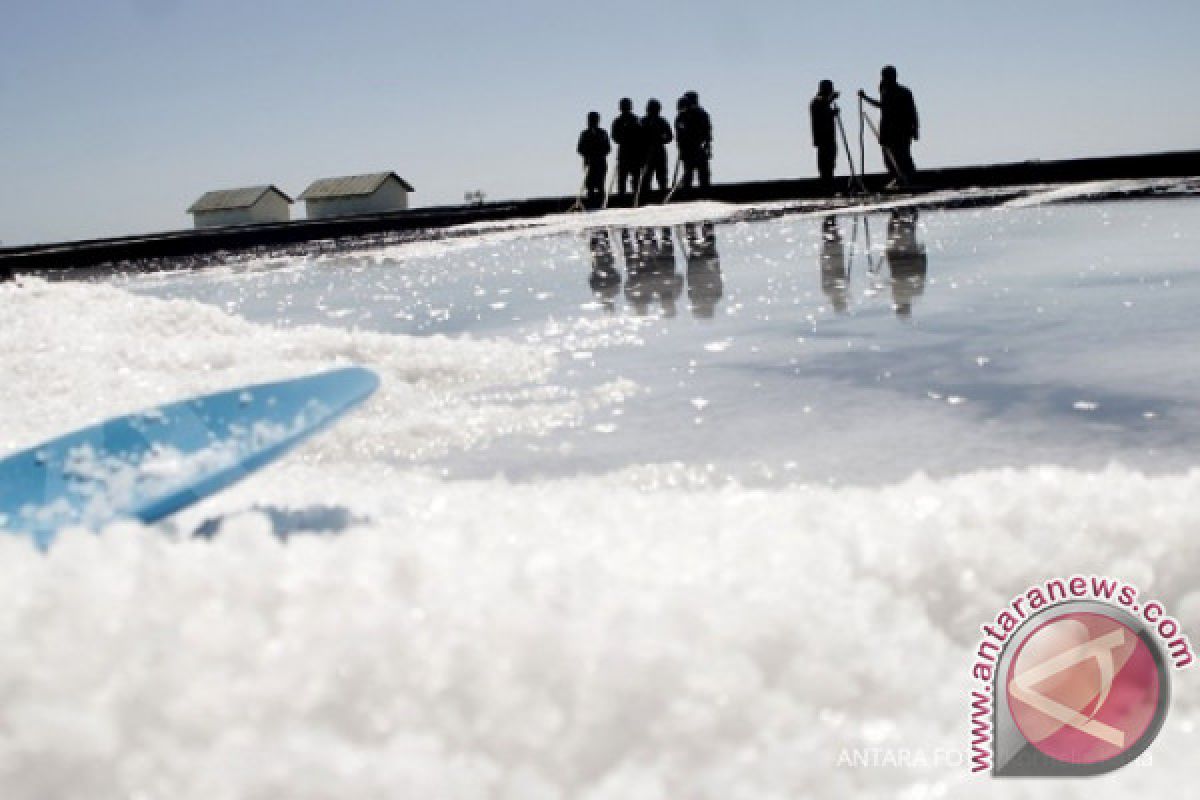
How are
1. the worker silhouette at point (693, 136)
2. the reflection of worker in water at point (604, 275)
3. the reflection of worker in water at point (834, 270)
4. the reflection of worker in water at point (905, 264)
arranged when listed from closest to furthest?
the reflection of worker in water at point (905, 264) < the reflection of worker in water at point (834, 270) < the reflection of worker in water at point (604, 275) < the worker silhouette at point (693, 136)

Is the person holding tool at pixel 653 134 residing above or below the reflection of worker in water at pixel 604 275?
above

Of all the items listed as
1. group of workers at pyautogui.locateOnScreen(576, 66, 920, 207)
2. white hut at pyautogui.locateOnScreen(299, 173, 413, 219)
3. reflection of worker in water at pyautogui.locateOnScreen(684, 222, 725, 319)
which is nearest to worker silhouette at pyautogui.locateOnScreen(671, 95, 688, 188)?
group of workers at pyautogui.locateOnScreen(576, 66, 920, 207)

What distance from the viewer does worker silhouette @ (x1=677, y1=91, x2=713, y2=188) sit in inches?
660

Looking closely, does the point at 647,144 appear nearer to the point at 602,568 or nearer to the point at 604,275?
the point at 604,275

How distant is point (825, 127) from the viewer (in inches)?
623

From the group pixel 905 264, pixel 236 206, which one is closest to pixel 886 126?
pixel 905 264

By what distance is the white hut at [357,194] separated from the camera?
45.4 metres

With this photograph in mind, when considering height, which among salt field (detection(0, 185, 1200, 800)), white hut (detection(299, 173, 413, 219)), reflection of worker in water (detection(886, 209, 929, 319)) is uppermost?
white hut (detection(299, 173, 413, 219))

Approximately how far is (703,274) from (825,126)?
36.2 ft

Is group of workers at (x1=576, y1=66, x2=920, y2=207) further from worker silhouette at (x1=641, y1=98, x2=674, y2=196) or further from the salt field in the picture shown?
the salt field

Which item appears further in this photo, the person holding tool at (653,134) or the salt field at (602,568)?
the person holding tool at (653,134)

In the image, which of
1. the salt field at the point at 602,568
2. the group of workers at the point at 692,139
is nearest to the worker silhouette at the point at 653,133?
the group of workers at the point at 692,139

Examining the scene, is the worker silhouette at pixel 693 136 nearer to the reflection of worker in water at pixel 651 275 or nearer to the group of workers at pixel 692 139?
the group of workers at pixel 692 139

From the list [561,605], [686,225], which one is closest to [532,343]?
[561,605]
